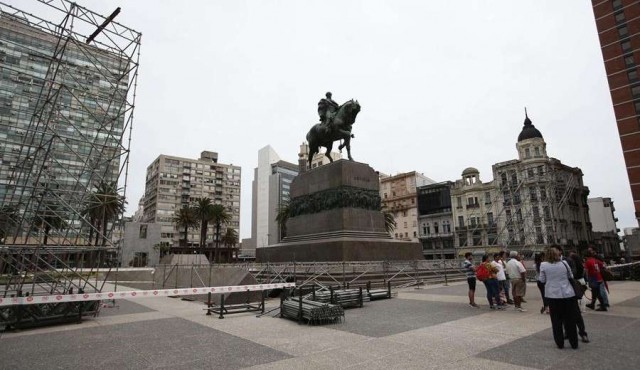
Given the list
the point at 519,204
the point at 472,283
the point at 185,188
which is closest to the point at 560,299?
the point at 472,283

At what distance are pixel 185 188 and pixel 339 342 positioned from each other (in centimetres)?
10485

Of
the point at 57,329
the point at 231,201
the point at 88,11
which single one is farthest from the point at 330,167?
the point at 231,201

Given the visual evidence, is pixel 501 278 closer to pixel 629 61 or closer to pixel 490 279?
A: pixel 490 279

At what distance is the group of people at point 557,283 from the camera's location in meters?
6.46

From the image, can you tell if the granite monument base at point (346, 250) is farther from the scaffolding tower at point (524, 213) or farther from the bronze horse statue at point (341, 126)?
the scaffolding tower at point (524, 213)

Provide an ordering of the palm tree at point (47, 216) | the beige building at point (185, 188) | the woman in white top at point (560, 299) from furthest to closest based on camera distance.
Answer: the beige building at point (185, 188) → the palm tree at point (47, 216) → the woman in white top at point (560, 299)

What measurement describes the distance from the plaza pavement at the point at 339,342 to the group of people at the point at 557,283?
37cm

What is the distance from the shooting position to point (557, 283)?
670 cm

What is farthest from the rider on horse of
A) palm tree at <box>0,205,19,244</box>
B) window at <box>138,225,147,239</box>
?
window at <box>138,225,147,239</box>

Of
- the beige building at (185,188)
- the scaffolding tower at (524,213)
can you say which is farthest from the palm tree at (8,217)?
the beige building at (185,188)

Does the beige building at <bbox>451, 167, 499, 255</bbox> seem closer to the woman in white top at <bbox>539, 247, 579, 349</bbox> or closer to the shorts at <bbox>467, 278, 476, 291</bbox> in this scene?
the shorts at <bbox>467, 278, 476, 291</bbox>

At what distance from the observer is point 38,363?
6062 millimetres

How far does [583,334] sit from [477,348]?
204 centimetres

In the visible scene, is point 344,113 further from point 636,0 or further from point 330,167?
point 636,0
